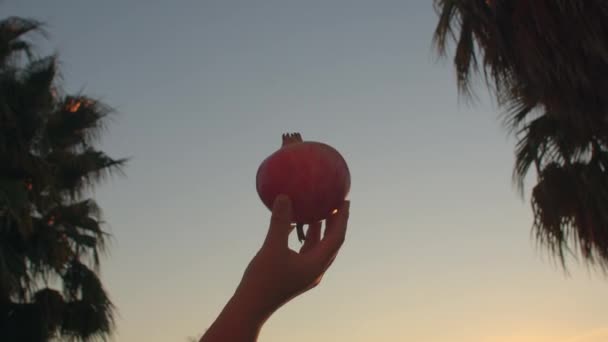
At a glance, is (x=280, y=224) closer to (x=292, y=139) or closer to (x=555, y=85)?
(x=292, y=139)

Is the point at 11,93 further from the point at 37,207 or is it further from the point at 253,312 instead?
the point at 253,312

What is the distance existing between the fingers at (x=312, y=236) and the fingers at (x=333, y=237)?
5 cm

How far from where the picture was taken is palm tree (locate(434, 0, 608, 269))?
5520 millimetres

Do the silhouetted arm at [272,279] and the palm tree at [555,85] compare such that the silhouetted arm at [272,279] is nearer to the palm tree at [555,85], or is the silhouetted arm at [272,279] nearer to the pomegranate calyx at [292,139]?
the pomegranate calyx at [292,139]

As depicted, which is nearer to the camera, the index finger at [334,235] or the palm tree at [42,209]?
the index finger at [334,235]

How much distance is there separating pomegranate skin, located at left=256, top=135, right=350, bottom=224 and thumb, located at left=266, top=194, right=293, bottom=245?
0.27 meters

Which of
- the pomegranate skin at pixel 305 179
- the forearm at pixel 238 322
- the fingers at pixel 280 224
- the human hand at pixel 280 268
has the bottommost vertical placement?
the forearm at pixel 238 322

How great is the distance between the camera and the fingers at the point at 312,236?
1810 mm

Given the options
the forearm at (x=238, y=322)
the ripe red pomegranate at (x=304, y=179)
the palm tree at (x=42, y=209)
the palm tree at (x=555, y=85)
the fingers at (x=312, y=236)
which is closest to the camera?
the forearm at (x=238, y=322)

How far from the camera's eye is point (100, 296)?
9820 millimetres

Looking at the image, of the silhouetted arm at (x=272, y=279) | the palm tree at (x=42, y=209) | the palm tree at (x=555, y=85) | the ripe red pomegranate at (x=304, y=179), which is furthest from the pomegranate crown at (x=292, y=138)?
the palm tree at (x=42, y=209)

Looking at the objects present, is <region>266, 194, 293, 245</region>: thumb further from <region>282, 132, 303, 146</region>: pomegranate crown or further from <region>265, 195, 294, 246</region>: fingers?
<region>282, 132, 303, 146</region>: pomegranate crown

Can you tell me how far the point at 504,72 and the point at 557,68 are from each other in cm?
67

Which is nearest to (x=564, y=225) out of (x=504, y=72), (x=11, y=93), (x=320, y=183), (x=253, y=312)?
(x=504, y=72)
